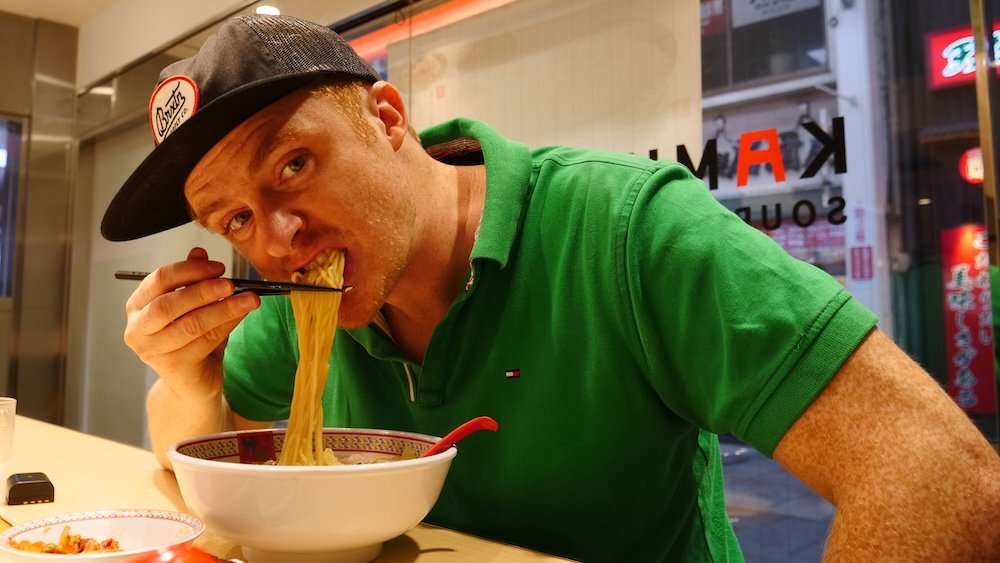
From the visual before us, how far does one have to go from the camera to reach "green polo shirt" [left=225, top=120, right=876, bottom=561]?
100cm

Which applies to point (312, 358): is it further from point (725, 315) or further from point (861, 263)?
point (861, 263)

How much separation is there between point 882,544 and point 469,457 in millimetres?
643

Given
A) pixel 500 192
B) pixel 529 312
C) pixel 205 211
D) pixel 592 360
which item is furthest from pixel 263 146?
pixel 592 360

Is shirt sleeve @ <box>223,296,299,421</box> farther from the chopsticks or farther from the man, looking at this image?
the chopsticks

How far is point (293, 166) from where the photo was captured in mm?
1144

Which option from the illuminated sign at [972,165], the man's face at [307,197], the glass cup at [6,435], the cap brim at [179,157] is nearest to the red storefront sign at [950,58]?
the illuminated sign at [972,165]

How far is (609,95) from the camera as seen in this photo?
2652 millimetres

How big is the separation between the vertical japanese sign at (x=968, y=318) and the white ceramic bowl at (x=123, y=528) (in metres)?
1.92

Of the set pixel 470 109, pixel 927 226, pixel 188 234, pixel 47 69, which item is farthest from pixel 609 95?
pixel 47 69

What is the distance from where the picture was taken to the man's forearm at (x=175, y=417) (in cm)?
146

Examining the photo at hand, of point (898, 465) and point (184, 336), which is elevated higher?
point (184, 336)

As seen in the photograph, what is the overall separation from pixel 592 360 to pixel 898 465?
1.51ft

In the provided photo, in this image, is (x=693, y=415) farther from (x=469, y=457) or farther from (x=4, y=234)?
(x=4, y=234)

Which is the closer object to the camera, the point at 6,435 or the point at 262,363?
the point at 6,435
